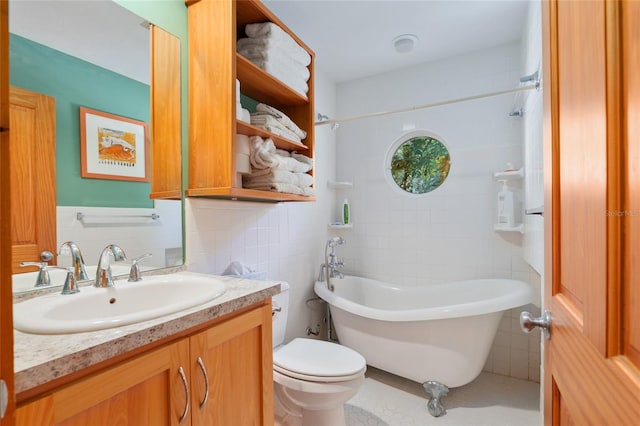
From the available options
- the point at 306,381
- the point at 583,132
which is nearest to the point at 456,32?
the point at 583,132

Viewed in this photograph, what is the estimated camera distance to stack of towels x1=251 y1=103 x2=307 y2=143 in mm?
1712

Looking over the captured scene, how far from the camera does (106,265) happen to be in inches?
44.6

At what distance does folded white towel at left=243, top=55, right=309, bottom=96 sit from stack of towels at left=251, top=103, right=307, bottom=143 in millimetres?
179

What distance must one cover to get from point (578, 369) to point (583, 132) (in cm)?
44

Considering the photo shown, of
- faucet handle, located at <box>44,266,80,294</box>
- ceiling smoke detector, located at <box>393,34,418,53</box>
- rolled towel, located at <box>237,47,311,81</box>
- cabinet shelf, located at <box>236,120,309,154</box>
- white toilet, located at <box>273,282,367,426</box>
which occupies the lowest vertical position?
white toilet, located at <box>273,282,367,426</box>

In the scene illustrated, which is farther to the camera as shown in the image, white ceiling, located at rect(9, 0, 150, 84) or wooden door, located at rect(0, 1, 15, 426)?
white ceiling, located at rect(9, 0, 150, 84)

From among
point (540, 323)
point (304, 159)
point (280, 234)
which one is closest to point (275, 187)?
point (304, 159)

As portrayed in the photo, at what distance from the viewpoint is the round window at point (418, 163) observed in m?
2.72

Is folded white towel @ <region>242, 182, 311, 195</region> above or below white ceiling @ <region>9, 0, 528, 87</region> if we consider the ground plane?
below

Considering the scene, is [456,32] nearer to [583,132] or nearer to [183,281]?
[583,132]

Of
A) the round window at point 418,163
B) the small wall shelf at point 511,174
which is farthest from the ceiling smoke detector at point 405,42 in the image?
the small wall shelf at point 511,174

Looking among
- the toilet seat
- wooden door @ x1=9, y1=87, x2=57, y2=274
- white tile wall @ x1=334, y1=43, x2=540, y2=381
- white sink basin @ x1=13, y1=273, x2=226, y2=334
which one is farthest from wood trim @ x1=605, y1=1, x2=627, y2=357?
white tile wall @ x1=334, y1=43, x2=540, y2=381

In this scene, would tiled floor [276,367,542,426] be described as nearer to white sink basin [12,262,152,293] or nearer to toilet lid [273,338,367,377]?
toilet lid [273,338,367,377]

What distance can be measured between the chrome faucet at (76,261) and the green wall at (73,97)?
151 mm
